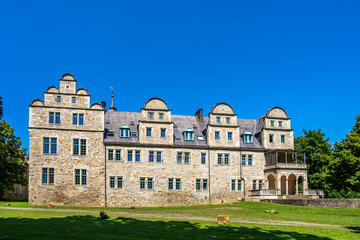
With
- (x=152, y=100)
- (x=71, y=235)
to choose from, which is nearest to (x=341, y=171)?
(x=152, y=100)

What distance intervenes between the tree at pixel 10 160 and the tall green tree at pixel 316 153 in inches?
1566

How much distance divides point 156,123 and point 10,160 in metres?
24.5

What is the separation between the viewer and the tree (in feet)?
175

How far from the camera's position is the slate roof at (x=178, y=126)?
4719 cm

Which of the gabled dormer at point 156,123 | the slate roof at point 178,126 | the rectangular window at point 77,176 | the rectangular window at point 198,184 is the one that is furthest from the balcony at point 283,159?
the rectangular window at point 77,176

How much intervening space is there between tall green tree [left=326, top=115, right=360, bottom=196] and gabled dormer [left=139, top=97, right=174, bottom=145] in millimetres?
18718

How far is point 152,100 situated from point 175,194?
451 inches

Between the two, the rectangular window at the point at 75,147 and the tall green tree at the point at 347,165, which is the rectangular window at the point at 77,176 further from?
the tall green tree at the point at 347,165

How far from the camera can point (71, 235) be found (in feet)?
49.3

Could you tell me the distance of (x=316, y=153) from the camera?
55.8 meters

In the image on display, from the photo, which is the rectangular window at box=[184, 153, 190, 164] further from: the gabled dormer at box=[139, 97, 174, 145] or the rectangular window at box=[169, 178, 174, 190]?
the rectangular window at box=[169, 178, 174, 190]

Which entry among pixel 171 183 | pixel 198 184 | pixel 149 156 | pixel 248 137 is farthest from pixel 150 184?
pixel 248 137

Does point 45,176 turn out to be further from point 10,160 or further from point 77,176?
point 10,160

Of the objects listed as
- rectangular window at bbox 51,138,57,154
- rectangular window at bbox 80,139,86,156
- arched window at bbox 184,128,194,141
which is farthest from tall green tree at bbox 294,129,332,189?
rectangular window at bbox 51,138,57,154
